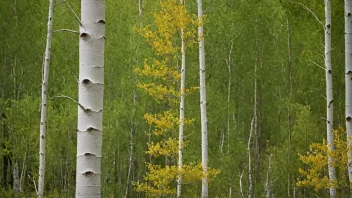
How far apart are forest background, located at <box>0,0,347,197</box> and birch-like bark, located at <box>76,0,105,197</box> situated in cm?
1154

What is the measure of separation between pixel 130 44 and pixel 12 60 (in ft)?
14.0

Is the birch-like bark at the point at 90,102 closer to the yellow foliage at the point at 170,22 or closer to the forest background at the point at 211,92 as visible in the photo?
the yellow foliage at the point at 170,22

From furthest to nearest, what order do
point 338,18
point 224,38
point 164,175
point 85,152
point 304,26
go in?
point 224,38
point 304,26
point 338,18
point 164,175
point 85,152

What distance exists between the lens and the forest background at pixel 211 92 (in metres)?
15.4

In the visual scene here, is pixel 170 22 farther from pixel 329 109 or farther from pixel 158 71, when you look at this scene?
pixel 329 109

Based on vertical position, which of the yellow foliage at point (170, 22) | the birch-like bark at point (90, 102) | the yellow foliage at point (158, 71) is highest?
the yellow foliage at point (170, 22)

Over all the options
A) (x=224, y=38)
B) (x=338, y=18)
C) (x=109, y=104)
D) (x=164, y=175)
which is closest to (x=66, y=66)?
(x=109, y=104)

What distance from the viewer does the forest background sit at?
15445mm

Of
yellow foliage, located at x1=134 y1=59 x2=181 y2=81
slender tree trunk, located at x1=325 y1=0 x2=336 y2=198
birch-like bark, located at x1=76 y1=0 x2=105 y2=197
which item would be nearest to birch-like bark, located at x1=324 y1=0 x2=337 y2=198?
slender tree trunk, located at x1=325 y1=0 x2=336 y2=198

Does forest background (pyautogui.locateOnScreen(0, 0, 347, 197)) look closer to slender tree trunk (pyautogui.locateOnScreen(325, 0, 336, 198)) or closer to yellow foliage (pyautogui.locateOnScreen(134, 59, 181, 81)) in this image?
yellow foliage (pyautogui.locateOnScreen(134, 59, 181, 81))

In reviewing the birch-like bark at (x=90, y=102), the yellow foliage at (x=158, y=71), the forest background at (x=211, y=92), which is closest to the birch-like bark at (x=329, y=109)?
the yellow foliage at (x=158, y=71)

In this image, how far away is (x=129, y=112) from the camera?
16.8 meters

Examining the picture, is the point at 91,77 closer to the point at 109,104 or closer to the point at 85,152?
the point at 85,152

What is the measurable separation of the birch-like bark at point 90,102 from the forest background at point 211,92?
1154cm
